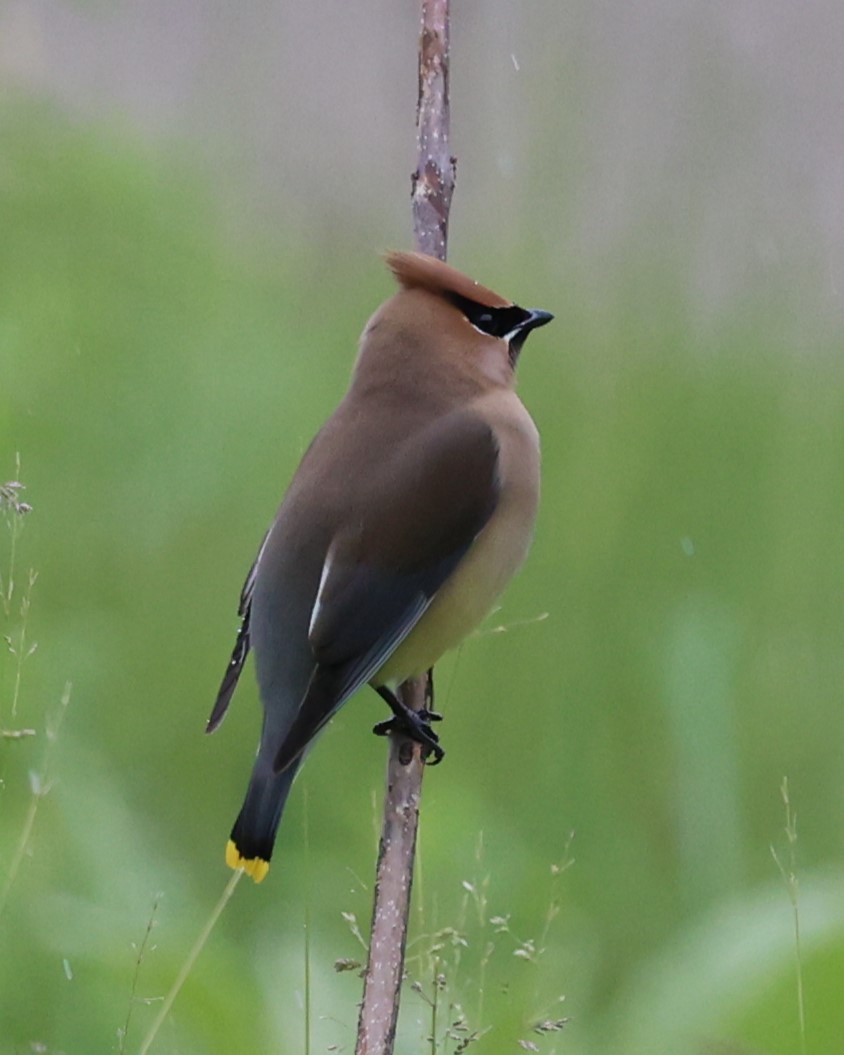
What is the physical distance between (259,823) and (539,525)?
1.75 metres

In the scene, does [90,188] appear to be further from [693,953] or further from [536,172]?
[693,953]

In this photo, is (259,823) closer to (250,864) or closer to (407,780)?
(250,864)

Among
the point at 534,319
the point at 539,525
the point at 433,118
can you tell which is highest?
the point at 433,118

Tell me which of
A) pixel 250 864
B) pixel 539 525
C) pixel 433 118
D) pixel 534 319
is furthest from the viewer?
pixel 539 525

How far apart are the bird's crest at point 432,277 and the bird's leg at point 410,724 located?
64 centimetres

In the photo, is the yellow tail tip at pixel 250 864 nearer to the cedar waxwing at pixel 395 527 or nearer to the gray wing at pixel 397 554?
the cedar waxwing at pixel 395 527

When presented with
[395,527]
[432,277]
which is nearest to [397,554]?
[395,527]

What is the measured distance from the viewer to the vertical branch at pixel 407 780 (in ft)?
8.00

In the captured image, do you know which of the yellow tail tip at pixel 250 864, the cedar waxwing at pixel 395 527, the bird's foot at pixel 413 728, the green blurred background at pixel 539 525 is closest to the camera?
the yellow tail tip at pixel 250 864

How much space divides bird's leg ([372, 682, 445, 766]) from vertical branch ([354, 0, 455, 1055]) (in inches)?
1.2

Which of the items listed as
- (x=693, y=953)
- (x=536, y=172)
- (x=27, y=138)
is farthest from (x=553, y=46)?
(x=693, y=953)

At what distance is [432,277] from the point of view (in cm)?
319

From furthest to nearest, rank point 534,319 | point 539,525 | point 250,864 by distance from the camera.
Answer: point 539,525 → point 534,319 → point 250,864

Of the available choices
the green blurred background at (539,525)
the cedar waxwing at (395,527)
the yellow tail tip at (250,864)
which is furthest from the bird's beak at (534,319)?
the yellow tail tip at (250,864)
